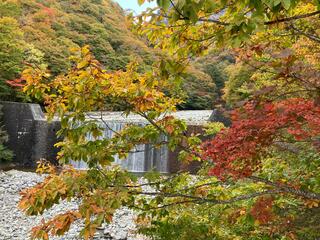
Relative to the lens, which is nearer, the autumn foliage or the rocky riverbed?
the autumn foliage

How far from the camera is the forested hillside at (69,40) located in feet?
52.5

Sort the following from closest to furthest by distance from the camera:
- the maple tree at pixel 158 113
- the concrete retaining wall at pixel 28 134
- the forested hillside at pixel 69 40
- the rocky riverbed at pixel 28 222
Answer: the maple tree at pixel 158 113 < the rocky riverbed at pixel 28 222 < the concrete retaining wall at pixel 28 134 < the forested hillside at pixel 69 40

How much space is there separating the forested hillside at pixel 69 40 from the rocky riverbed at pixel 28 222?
669cm

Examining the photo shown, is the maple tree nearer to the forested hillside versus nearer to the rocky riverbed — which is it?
the rocky riverbed

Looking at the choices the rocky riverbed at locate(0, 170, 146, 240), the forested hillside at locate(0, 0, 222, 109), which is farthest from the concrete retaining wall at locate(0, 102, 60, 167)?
the rocky riverbed at locate(0, 170, 146, 240)

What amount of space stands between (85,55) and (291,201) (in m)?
2.25

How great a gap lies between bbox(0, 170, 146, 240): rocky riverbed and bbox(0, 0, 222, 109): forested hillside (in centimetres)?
669

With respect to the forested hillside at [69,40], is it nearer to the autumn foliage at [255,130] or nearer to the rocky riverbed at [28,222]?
the rocky riverbed at [28,222]

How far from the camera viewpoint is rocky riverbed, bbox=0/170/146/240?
267 inches

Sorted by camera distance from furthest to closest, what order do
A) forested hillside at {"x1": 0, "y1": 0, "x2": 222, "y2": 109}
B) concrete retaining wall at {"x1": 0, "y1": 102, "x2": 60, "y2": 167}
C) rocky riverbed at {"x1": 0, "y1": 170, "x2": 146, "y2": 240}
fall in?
1. forested hillside at {"x1": 0, "y1": 0, "x2": 222, "y2": 109}
2. concrete retaining wall at {"x1": 0, "y1": 102, "x2": 60, "y2": 167}
3. rocky riverbed at {"x1": 0, "y1": 170, "x2": 146, "y2": 240}

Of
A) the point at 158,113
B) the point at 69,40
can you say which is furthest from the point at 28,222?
the point at 69,40

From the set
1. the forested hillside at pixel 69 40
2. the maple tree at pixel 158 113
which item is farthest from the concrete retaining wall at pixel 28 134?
the maple tree at pixel 158 113

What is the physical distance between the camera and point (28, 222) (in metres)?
7.81

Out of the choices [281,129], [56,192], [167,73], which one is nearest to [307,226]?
[281,129]
